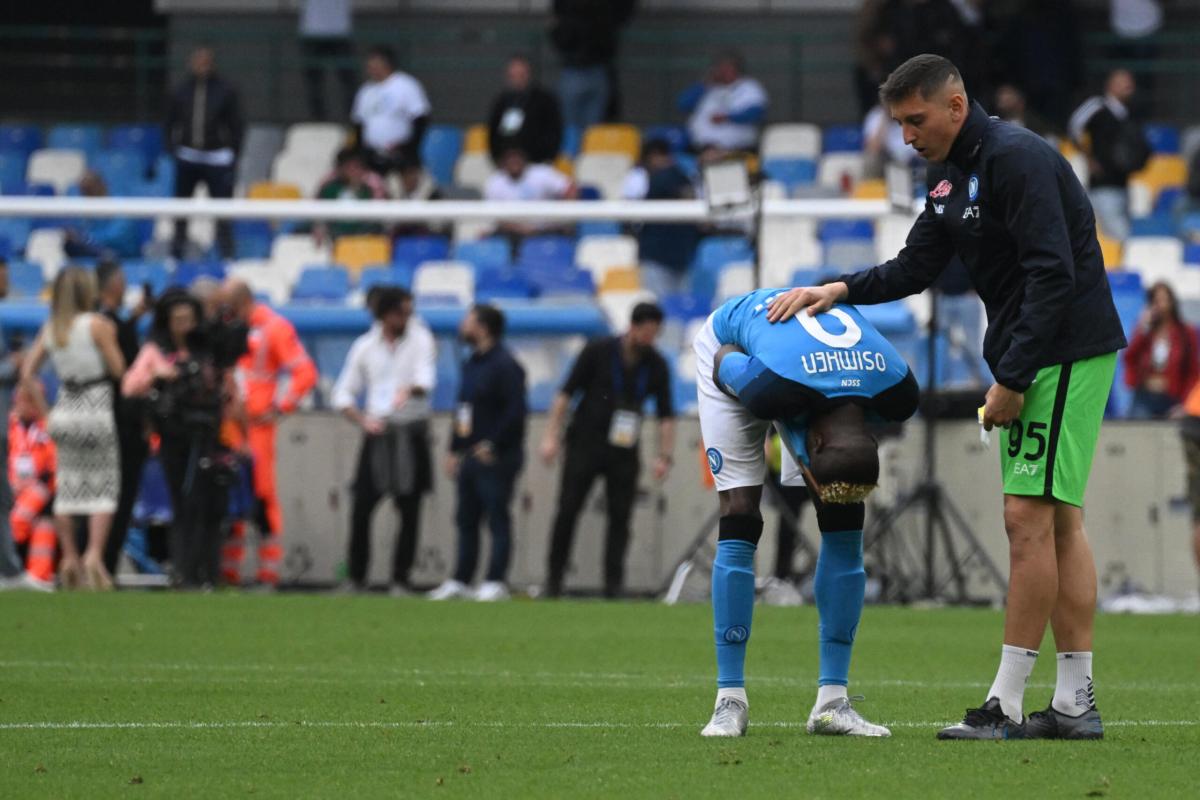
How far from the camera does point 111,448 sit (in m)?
16.2

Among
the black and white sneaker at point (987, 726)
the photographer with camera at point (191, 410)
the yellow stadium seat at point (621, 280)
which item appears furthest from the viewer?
the yellow stadium seat at point (621, 280)

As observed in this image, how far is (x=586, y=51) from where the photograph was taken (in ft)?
78.9

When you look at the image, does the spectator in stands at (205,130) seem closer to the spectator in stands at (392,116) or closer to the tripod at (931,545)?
the spectator in stands at (392,116)

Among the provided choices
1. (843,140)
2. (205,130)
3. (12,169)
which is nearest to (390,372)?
(205,130)

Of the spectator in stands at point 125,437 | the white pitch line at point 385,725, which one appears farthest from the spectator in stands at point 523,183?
the white pitch line at point 385,725

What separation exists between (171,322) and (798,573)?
204 inches

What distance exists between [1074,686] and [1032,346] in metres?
1.17

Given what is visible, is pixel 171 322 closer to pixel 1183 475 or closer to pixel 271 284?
pixel 271 284

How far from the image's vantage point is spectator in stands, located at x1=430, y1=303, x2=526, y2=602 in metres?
16.7

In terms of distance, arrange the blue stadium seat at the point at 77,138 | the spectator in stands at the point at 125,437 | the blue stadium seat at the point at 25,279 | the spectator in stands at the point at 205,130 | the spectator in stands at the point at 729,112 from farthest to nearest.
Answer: the blue stadium seat at the point at 77,138 → the spectator in stands at the point at 729,112 → the spectator in stands at the point at 205,130 → the blue stadium seat at the point at 25,279 → the spectator in stands at the point at 125,437

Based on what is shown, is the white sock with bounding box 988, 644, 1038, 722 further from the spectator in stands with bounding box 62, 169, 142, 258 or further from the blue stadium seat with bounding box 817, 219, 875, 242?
the spectator in stands with bounding box 62, 169, 142, 258

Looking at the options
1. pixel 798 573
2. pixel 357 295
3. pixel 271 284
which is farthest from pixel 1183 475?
pixel 271 284

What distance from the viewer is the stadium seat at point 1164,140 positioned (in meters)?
24.2

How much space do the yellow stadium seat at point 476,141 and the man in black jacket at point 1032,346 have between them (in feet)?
59.8
